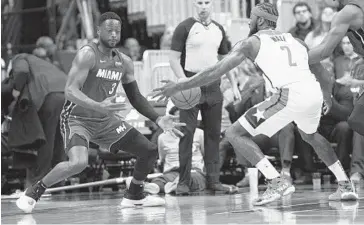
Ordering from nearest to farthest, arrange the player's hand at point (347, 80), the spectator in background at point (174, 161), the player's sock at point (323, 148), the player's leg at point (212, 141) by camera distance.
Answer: the player's sock at point (323, 148), the player's hand at point (347, 80), the player's leg at point (212, 141), the spectator in background at point (174, 161)

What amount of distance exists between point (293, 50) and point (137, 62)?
6.33 metres

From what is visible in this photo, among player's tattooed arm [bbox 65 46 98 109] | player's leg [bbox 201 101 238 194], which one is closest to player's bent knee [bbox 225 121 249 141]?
player's tattooed arm [bbox 65 46 98 109]

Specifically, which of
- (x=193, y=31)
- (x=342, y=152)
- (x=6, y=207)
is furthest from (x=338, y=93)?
(x=6, y=207)

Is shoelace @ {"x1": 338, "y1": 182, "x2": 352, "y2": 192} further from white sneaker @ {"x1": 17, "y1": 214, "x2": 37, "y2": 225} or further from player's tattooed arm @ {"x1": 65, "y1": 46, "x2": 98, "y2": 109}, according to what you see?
white sneaker @ {"x1": 17, "y1": 214, "x2": 37, "y2": 225}

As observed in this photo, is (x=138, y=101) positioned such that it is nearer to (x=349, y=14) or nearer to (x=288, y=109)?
(x=288, y=109)

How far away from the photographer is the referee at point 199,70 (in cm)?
1143

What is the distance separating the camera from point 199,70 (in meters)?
11.5

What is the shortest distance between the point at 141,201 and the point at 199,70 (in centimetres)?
232

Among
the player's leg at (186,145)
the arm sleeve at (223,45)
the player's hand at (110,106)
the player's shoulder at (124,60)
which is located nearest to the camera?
the player's hand at (110,106)

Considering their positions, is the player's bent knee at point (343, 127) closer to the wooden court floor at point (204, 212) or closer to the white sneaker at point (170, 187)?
the wooden court floor at point (204, 212)

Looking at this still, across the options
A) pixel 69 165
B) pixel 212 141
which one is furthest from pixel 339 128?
pixel 69 165

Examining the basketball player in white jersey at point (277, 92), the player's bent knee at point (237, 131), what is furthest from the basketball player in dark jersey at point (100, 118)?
the basketball player in white jersey at point (277, 92)

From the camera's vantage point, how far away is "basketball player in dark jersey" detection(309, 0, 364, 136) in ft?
28.9

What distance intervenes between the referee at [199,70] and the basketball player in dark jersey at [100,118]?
178 centimetres
